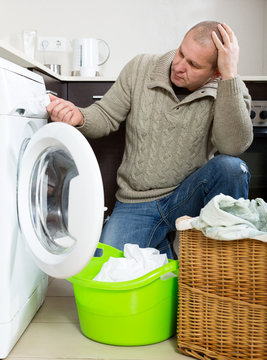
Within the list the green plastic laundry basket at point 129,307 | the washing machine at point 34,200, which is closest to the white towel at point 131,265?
the green plastic laundry basket at point 129,307

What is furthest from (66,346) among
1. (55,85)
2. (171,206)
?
(55,85)

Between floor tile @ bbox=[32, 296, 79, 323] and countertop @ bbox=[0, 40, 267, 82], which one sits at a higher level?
countertop @ bbox=[0, 40, 267, 82]

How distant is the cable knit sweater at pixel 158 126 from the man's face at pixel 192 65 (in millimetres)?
41

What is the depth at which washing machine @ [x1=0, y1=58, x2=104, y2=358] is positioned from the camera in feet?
4.14

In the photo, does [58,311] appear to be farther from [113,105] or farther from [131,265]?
[113,105]

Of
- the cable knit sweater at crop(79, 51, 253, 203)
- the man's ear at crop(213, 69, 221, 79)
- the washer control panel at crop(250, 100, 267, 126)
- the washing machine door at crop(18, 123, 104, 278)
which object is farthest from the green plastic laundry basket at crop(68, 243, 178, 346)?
the washer control panel at crop(250, 100, 267, 126)

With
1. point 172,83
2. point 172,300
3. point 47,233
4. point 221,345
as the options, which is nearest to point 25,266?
point 47,233

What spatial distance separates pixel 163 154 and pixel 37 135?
715mm

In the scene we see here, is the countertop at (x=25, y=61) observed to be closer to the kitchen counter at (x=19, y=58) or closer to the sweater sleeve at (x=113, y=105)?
the kitchen counter at (x=19, y=58)

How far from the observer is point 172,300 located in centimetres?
151

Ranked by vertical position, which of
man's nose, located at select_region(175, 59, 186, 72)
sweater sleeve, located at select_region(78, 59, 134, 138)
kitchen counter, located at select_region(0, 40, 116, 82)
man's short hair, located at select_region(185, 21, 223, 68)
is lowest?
sweater sleeve, located at select_region(78, 59, 134, 138)

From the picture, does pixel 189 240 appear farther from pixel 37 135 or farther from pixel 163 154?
pixel 163 154

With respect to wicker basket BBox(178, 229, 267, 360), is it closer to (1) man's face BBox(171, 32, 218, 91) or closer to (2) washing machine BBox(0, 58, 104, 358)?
(2) washing machine BBox(0, 58, 104, 358)

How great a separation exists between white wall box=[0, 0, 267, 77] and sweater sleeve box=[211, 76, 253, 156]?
1.14 m
